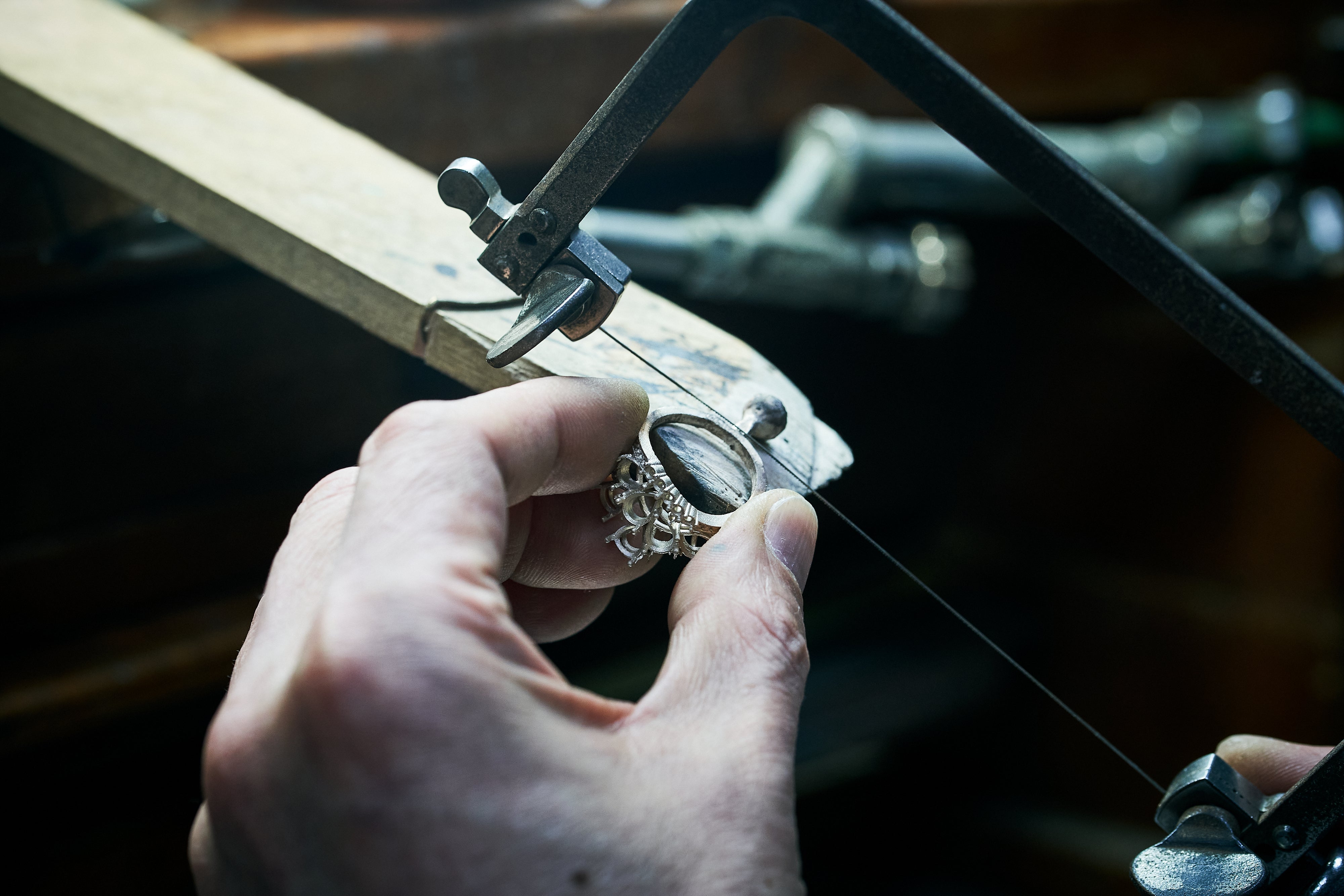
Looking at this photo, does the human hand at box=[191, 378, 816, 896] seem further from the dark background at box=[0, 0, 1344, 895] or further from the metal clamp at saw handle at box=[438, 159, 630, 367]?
the dark background at box=[0, 0, 1344, 895]

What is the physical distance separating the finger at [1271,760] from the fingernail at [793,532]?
251mm

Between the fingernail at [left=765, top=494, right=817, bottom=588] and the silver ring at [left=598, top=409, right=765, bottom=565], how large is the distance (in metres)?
0.02

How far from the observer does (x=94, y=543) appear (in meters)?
0.75

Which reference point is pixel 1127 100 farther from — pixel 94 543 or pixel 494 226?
pixel 94 543

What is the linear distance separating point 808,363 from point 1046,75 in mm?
444

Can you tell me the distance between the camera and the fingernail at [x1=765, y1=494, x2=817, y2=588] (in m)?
0.40

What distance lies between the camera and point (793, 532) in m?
0.40

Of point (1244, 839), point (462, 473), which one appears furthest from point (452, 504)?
point (1244, 839)

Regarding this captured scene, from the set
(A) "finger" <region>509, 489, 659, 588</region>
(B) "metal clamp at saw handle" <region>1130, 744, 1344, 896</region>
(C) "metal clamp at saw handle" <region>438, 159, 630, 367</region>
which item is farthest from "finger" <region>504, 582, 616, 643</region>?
(B) "metal clamp at saw handle" <region>1130, 744, 1344, 896</region>

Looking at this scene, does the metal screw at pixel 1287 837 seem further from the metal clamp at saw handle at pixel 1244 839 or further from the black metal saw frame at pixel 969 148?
the black metal saw frame at pixel 969 148

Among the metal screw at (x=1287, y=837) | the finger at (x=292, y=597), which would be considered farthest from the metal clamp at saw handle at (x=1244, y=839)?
the finger at (x=292, y=597)

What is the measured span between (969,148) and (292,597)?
0.31 m

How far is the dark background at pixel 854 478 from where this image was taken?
0.73m

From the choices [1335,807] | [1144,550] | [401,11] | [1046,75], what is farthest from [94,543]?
[1144,550]
